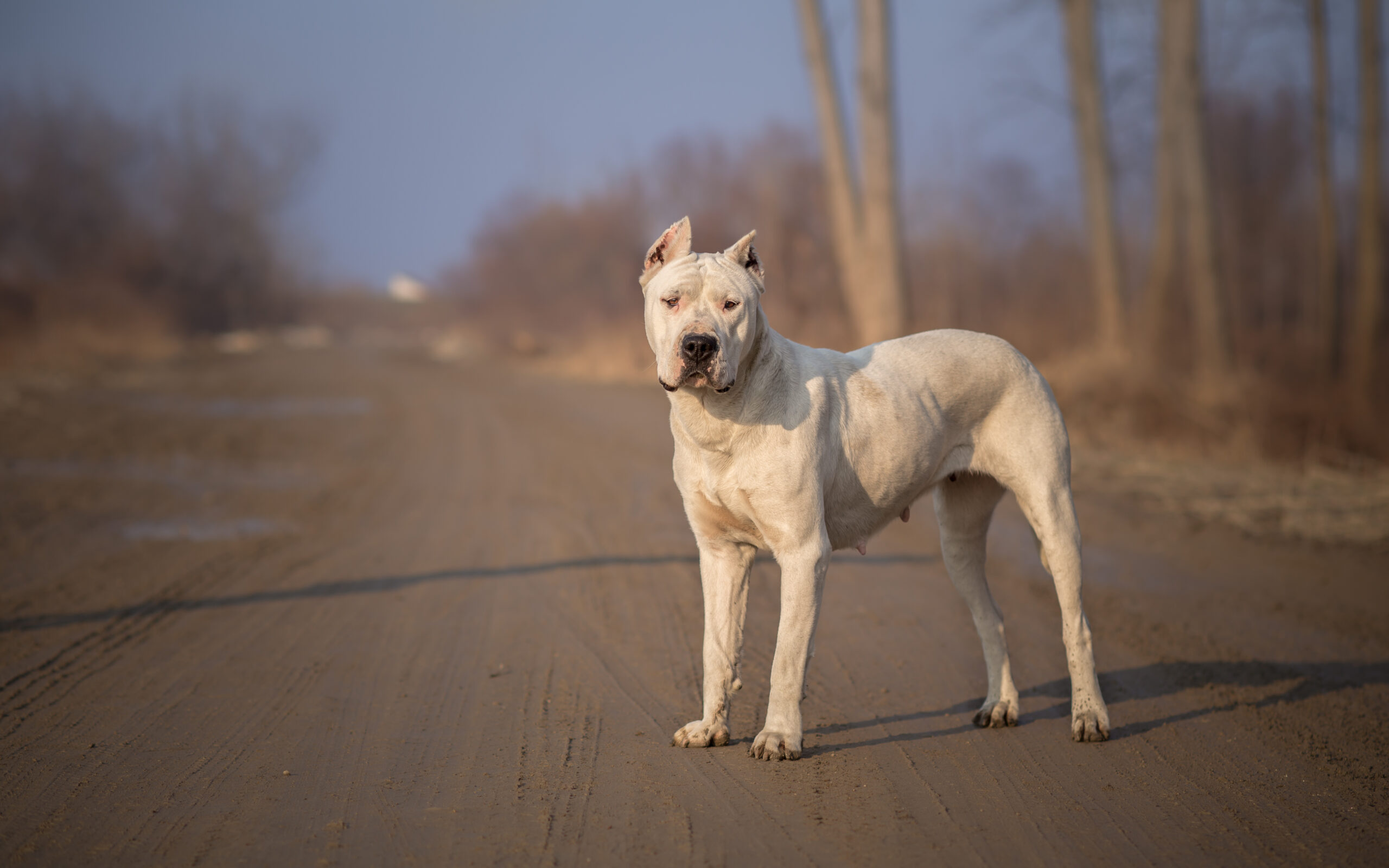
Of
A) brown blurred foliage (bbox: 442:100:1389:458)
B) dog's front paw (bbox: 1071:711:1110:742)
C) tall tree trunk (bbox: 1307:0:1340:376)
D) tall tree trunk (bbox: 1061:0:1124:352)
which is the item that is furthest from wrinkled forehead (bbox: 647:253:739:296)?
tall tree trunk (bbox: 1307:0:1340:376)

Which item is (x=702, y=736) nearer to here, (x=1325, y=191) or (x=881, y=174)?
(x=881, y=174)

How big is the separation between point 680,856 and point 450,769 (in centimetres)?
108

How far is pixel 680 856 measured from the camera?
296 cm

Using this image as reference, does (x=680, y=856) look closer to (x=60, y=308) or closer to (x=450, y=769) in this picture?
(x=450, y=769)

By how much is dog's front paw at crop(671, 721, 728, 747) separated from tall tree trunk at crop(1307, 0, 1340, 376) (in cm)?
1649

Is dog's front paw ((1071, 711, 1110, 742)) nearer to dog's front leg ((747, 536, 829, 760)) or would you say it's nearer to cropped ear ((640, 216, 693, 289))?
dog's front leg ((747, 536, 829, 760))

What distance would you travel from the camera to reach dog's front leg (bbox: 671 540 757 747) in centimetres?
387

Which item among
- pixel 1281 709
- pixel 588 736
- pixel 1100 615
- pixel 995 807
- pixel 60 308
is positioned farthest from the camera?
pixel 60 308

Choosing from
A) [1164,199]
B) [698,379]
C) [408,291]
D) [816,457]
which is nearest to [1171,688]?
[816,457]

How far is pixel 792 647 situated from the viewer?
12.1 ft

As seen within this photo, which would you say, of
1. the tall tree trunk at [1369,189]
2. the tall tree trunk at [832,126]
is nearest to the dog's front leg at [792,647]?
the tall tree trunk at [1369,189]

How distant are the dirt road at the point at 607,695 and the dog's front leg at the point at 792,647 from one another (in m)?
0.09

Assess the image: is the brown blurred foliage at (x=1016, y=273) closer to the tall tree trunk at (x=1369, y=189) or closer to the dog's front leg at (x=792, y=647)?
the tall tree trunk at (x=1369, y=189)

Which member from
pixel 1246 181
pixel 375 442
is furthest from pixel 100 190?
pixel 1246 181
